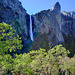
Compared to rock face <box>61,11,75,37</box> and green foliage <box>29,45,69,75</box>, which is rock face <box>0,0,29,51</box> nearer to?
green foliage <box>29,45,69,75</box>

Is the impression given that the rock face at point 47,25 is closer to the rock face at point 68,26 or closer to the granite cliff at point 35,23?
the granite cliff at point 35,23

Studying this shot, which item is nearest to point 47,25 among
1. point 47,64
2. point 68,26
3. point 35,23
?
point 35,23

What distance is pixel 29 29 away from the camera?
3841 centimetres

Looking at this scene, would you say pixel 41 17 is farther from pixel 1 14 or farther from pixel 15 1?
pixel 1 14

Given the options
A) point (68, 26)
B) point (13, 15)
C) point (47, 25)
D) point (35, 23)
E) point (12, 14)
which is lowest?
point (47, 25)

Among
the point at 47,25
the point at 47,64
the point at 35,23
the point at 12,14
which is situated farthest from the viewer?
the point at 47,25

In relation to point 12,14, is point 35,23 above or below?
below

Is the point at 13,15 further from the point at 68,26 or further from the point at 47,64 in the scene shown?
the point at 68,26

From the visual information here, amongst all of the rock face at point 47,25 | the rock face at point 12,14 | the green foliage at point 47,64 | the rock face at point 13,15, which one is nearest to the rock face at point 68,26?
the rock face at point 47,25

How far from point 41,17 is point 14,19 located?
1575cm

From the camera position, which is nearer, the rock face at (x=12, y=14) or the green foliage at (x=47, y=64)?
the green foliage at (x=47, y=64)

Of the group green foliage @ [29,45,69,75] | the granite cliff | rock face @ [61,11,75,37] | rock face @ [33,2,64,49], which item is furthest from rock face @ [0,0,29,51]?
rock face @ [61,11,75,37]

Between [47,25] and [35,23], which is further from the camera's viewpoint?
[47,25]

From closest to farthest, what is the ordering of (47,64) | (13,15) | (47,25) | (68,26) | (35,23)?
(47,64), (13,15), (35,23), (47,25), (68,26)
